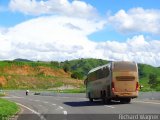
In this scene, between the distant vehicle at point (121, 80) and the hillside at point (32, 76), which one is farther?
the hillside at point (32, 76)

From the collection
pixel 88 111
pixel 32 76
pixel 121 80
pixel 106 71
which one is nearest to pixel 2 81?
pixel 32 76

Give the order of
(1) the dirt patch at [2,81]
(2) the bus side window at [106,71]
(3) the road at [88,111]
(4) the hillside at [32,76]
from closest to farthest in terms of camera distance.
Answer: (3) the road at [88,111] → (2) the bus side window at [106,71] → (1) the dirt patch at [2,81] → (4) the hillside at [32,76]

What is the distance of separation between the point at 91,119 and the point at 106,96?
15.6 meters

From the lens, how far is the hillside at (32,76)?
15425 cm

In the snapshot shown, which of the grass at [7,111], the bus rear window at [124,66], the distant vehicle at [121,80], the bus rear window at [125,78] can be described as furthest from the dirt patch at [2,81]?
the grass at [7,111]

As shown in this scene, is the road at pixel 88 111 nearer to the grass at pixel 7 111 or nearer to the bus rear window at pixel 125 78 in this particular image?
the grass at pixel 7 111

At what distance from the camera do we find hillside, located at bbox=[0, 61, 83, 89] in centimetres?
15425

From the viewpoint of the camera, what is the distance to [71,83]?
513ft

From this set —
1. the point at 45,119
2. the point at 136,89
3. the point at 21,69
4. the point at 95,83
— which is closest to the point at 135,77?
the point at 136,89

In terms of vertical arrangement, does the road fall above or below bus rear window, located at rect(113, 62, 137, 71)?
A: below

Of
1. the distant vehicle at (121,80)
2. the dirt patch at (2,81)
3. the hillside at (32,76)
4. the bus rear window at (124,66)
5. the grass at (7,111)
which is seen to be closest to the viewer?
the grass at (7,111)

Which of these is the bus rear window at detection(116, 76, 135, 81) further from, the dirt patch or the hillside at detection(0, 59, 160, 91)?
the dirt patch

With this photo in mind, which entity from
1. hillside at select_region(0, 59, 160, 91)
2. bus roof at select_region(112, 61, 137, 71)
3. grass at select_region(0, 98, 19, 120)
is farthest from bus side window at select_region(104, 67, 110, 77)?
hillside at select_region(0, 59, 160, 91)

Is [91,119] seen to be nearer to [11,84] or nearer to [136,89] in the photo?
[136,89]
